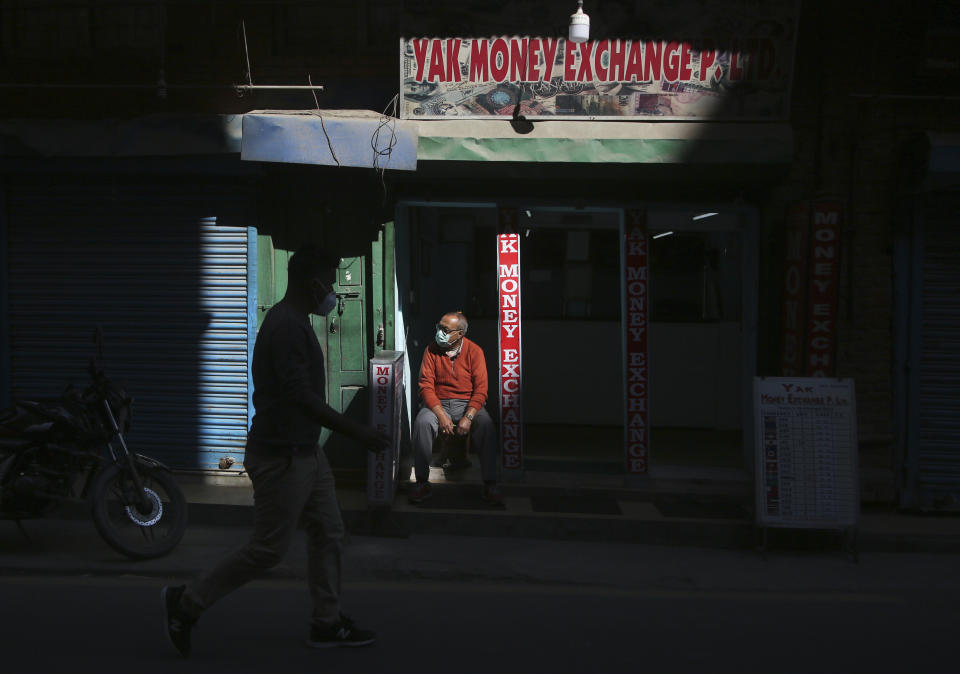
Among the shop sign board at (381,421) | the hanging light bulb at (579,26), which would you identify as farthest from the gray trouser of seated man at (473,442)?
the hanging light bulb at (579,26)

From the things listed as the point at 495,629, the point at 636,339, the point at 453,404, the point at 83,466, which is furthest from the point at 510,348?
the point at 83,466

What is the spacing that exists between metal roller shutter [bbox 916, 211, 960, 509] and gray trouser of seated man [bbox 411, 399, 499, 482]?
11.9 ft

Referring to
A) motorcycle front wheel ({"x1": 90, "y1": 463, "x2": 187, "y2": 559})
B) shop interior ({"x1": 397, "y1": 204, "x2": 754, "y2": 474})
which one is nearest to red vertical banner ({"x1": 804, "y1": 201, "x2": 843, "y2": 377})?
shop interior ({"x1": 397, "y1": 204, "x2": 754, "y2": 474})

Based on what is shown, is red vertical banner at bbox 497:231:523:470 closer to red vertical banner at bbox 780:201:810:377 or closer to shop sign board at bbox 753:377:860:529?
shop sign board at bbox 753:377:860:529

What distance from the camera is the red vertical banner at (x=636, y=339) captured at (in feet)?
25.1

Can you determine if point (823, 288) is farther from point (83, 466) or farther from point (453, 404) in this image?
point (83, 466)

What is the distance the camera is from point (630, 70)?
7.52 meters

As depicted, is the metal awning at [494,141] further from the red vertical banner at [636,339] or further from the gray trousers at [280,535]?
the gray trousers at [280,535]

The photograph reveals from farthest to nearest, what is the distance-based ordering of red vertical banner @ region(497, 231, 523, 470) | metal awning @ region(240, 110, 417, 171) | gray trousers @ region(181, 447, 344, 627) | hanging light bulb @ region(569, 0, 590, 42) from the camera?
red vertical banner @ region(497, 231, 523, 470) < metal awning @ region(240, 110, 417, 171) < hanging light bulb @ region(569, 0, 590, 42) < gray trousers @ region(181, 447, 344, 627)

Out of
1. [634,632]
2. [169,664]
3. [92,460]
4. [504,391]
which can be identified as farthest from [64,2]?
[634,632]

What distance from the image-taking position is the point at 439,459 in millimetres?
8242

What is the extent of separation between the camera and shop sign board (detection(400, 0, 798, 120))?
24.3 feet

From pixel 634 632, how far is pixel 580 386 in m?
5.68

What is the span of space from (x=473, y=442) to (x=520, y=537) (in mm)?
896
